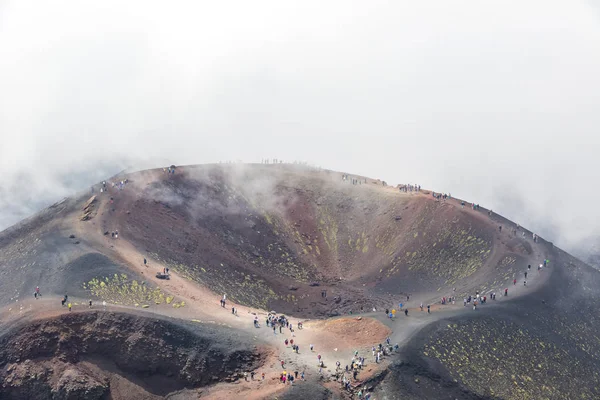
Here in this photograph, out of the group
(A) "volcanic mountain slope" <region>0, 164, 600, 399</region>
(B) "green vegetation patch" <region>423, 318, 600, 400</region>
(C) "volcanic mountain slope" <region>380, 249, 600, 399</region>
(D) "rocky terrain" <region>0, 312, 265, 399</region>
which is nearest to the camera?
(D) "rocky terrain" <region>0, 312, 265, 399</region>

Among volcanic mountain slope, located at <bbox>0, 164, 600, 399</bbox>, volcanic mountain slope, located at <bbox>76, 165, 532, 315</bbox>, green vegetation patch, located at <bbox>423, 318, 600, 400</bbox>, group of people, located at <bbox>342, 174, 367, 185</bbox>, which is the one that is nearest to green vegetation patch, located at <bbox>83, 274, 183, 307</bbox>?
volcanic mountain slope, located at <bbox>0, 164, 600, 399</bbox>

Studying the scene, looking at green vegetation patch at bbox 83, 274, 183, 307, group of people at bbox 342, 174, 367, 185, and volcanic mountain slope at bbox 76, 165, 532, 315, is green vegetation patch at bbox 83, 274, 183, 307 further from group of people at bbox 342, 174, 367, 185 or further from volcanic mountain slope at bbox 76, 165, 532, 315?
group of people at bbox 342, 174, 367, 185

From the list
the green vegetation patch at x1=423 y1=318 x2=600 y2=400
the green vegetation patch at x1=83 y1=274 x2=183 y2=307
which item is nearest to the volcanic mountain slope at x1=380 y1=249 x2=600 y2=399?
the green vegetation patch at x1=423 y1=318 x2=600 y2=400

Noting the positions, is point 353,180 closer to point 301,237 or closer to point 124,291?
point 301,237

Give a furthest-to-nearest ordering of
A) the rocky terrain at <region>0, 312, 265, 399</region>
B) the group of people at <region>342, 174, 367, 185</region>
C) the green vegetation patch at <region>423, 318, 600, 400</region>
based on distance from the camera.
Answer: the group of people at <region>342, 174, 367, 185</region> < the green vegetation patch at <region>423, 318, 600, 400</region> < the rocky terrain at <region>0, 312, 265, 399</region>

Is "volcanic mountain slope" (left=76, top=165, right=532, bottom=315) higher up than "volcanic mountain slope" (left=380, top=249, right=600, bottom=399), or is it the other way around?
"volcanic mountain slope" (left=76, top=165, right=532, bottom=315)

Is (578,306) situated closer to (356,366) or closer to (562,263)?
(562,263)

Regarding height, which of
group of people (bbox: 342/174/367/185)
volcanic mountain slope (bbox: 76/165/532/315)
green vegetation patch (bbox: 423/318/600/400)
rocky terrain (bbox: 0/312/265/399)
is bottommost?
rocky terrain (bbox: 0/312/265/399)

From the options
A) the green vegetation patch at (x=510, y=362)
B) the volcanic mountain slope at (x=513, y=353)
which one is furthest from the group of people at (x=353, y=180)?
the green vegetation patch at (x=510, y=362)

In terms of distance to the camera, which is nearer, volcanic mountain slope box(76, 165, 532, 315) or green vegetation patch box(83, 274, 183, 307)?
green vegetation patch box(83, 274, 183, 307)

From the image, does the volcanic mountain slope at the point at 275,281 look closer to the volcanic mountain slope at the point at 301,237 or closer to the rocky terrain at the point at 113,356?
the rocky terrain at the point at 113,356
